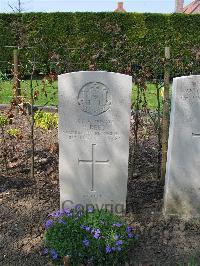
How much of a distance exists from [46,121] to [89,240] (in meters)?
3.96

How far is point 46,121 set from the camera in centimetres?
688

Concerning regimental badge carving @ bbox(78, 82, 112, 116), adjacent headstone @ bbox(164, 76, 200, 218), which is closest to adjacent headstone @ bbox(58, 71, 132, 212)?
regimental badge carving @ bbox(78, 82, 112, 116)

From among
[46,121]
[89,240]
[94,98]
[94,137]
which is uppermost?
[94,98]

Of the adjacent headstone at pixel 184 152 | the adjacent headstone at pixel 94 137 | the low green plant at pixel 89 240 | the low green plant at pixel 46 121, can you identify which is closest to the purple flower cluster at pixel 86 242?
the low green plant at pixel 89 240

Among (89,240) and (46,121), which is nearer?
(89,240)

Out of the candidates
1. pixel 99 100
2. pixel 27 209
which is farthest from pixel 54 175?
pixel 99 100

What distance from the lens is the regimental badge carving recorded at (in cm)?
347

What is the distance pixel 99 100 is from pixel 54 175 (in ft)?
4.79

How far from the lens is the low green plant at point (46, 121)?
22.2 ft

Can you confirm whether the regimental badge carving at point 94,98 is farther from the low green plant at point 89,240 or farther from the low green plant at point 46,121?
the low green plant at point 46,121

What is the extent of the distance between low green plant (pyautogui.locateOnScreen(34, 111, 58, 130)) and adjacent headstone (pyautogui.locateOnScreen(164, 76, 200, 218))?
3.37m

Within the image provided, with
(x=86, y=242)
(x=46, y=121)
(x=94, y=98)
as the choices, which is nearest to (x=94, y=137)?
(x=94, y=98)

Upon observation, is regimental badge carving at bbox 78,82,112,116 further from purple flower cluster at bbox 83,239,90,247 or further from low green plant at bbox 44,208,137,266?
purple flower cluster at bbox 83,239,90,247

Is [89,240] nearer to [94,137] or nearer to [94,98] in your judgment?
[94,137]
